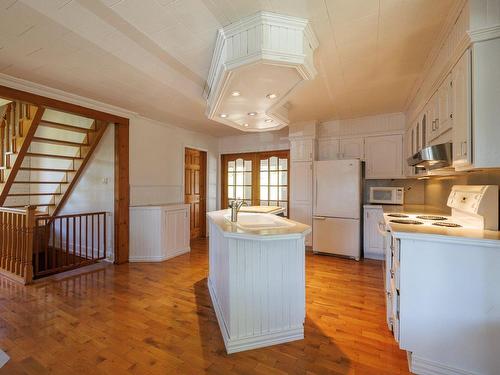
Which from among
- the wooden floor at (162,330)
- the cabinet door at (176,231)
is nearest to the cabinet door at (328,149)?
the wooden floor at (162,330)

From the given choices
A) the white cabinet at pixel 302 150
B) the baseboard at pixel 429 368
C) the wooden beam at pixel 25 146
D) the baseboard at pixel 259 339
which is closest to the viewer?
the baseboard at pixel 429 368

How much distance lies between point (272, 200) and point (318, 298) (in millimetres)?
2934

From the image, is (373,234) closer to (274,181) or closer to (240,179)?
(274,181)

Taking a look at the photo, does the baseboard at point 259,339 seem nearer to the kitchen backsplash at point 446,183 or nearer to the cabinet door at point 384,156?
the kitchen backsplash at point 446,183

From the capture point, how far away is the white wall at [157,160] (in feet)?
13.4

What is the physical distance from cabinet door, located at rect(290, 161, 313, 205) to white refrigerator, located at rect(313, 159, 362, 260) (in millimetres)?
172

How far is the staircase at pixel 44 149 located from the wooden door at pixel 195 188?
1.82 metres

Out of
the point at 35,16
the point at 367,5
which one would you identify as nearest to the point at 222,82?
the point at 367,5

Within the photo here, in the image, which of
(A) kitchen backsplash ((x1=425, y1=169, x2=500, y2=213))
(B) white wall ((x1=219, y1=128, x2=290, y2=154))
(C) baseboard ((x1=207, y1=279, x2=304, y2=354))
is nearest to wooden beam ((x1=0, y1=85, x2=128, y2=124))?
(B) white wall ((x1=219, y1=128, x2=290, y2=154))

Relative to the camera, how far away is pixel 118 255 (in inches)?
149

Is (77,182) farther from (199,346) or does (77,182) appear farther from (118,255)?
(199,346)

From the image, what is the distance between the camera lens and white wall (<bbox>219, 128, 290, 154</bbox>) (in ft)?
17.3

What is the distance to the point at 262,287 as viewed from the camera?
1.92 metres

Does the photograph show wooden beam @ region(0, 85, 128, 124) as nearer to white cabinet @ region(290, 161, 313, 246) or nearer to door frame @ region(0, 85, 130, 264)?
door frame @ region(0, 85, 130, 264)
